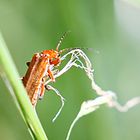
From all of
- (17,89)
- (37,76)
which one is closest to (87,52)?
(37,76)

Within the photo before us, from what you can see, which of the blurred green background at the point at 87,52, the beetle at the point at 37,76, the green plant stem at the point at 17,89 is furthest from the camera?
the blurred green background at the point at 87,52

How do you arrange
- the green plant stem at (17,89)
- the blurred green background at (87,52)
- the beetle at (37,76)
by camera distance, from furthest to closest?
the blurred green background at (87,52) < the beetle at (37,76) < the green plant stem at (17,89)

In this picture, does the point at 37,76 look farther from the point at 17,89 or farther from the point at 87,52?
the point at 87,52

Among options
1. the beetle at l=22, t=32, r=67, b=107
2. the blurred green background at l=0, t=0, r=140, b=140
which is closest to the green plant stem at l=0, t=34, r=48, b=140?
the beetle at l=22, t=32, r=67, b=107

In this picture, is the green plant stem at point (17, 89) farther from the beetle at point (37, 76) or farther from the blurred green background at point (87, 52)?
the blurred green background at point (87, 52)

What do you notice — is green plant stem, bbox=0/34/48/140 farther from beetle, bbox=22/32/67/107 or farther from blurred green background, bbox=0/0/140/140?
blurred green background, bbox=0/0/140/140

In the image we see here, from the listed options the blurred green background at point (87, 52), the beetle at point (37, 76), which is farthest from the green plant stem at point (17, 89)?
the blurred green background at point (87, 52)

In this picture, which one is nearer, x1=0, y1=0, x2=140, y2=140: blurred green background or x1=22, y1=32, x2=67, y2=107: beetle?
x1=22, y1=32, x2=67, y2=107: beetle
